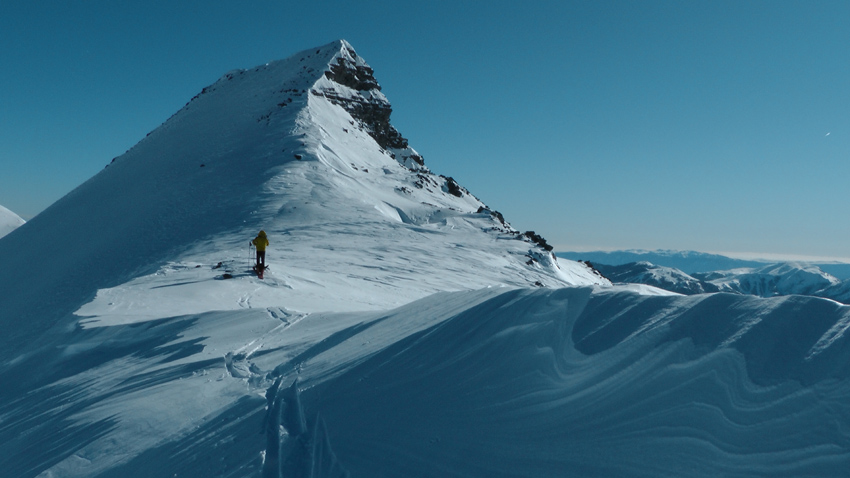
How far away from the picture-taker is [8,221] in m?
116

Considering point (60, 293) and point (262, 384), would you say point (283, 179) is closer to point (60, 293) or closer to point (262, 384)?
point (60, 293)

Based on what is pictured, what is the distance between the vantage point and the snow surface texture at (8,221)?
109 metres

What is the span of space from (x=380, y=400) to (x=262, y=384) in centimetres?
178

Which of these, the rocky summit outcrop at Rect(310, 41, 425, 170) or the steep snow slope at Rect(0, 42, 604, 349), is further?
the rocky summit outcrop at Rect(310, 41, 425, 170)

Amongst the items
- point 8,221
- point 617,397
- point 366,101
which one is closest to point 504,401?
point 617,397

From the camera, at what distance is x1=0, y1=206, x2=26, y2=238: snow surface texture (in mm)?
Result: 109400

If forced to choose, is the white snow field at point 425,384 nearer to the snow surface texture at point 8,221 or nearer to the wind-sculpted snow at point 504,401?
the wind-sculpted snow at point 504,401

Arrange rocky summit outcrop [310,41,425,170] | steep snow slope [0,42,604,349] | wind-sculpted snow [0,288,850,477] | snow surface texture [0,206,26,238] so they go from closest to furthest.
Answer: wind-sculpted snow [0,288,850,477]
steep snow slope [0,42,604,349]
rocky summit outcrop [310,41,425,170]
snow surface texture [0,206,26,238]

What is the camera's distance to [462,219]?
29.0 metres

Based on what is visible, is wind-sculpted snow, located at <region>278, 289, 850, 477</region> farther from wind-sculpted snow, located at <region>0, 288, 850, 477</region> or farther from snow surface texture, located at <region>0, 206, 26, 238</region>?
snow surface texture, located at <region>0, 206, 26, 238</region>

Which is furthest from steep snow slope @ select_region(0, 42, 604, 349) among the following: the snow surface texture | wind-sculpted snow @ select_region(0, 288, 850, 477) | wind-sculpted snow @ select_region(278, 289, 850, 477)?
the snow surface texture

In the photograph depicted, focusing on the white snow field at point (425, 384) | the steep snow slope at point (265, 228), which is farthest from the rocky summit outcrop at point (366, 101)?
the white snow field at point (425, 384)

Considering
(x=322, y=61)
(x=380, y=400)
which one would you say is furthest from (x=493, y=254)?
(x=322, y=61)

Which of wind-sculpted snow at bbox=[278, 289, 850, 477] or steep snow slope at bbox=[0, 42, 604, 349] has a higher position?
steep snow slope at bbox=[0, 42, 604, 349]
